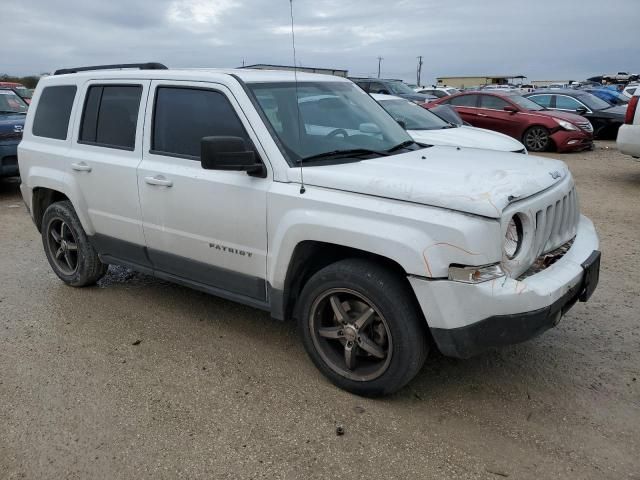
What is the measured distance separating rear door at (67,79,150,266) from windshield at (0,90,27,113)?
680cm

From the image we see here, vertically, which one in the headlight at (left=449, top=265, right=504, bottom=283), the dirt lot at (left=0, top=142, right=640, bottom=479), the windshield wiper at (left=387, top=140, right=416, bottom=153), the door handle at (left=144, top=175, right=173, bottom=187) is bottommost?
the dirt lot at (left=0, top=142, right=640, bottom=479)

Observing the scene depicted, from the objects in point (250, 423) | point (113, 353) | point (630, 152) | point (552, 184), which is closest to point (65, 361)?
point (113, 353)

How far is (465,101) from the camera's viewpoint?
14.4 m

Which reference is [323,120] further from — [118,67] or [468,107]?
[468,107]

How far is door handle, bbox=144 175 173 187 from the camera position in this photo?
3.82m

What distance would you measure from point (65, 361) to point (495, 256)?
288cm

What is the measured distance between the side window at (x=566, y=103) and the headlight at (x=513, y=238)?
15.1 metres

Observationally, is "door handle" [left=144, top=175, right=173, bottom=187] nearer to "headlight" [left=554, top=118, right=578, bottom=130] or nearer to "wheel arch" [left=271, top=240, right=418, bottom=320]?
"wheel arch" [left=271, top=240, right=418, bottom=320]

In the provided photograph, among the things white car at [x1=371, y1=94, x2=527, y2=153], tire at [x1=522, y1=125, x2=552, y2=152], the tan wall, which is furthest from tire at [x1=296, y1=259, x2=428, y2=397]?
the tan wall

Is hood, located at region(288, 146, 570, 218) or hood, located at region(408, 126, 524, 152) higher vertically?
hood, located at region(288, 146, 570, 218)

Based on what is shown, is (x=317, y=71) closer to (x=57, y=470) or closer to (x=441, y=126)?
(x=57, y=470)

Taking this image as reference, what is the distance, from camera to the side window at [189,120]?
143 inches

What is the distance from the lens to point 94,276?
16.5ft

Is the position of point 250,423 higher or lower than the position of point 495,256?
lower
